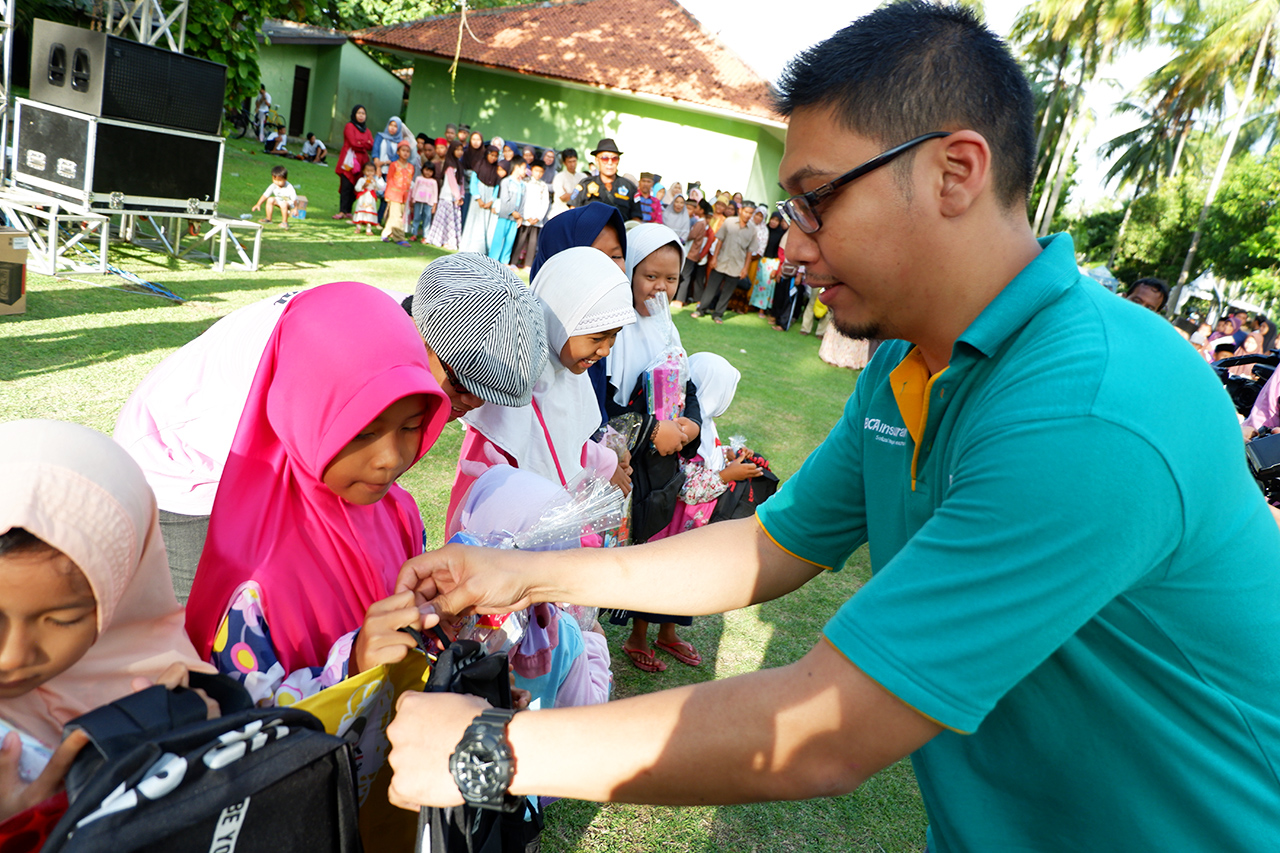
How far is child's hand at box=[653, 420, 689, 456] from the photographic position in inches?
143

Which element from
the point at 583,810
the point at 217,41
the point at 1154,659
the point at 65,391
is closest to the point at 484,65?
the point at 217,41

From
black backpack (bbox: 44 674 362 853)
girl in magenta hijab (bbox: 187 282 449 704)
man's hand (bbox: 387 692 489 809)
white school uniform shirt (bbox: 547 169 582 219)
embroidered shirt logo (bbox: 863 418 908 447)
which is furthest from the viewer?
white school uniform shirt (bbox: 547 169 582 219)

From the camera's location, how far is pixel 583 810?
2.87 m

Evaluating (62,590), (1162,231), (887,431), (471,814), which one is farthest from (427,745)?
(1162,231)

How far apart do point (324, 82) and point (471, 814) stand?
3310 cm

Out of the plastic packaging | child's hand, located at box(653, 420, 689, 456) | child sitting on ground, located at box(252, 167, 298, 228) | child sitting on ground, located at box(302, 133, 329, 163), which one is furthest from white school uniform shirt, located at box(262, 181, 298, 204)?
child sitting on ground, located at box(302, 133, 329, 163)

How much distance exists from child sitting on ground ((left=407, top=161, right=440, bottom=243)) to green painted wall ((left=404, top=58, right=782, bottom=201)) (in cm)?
584

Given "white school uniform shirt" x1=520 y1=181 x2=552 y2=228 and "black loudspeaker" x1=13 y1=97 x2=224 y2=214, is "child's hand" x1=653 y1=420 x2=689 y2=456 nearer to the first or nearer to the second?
"black loudspeaker" x1=13 y1=97 x2=224 y2=214

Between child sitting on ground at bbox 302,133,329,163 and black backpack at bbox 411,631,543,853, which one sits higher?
child sitting on ground at bbox 302,133,329,163

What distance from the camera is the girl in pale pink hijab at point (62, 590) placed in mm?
1187

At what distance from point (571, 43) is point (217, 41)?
1065cm

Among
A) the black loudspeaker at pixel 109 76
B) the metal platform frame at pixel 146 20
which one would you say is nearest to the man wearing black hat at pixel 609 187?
the black loudspeaker at pixel 109 76

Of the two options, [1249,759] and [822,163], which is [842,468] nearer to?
[822,163]

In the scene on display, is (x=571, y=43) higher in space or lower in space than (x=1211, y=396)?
higher
